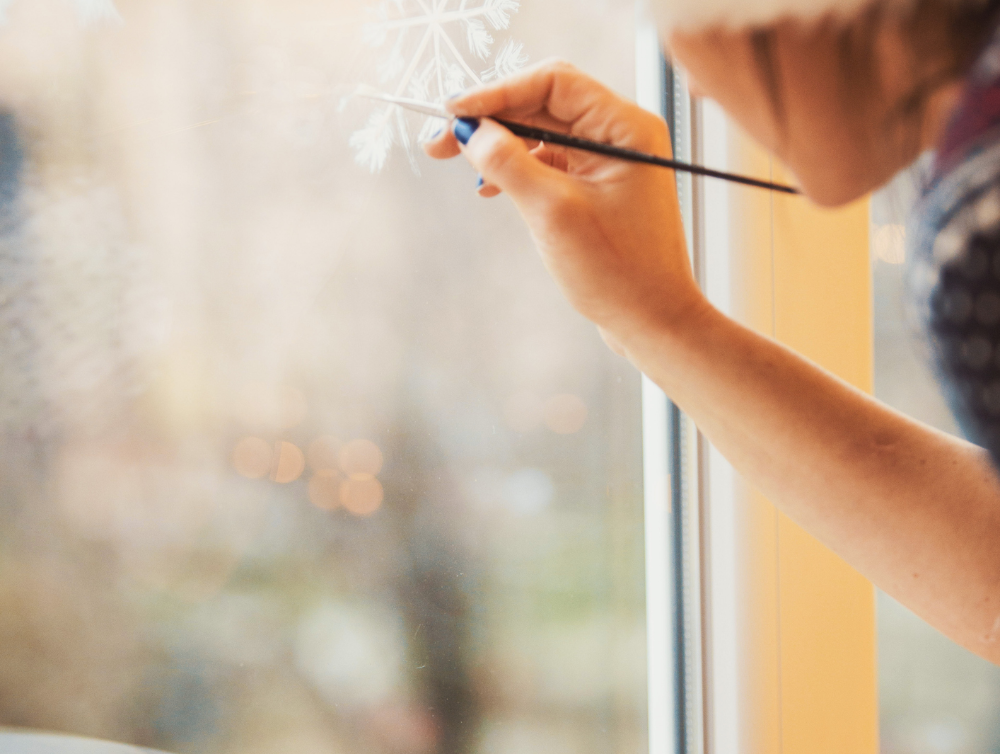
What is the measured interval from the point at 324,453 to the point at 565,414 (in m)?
0.28

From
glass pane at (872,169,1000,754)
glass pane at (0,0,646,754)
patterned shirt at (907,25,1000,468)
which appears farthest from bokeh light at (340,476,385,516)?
glass pane at (872,169,1000,754)

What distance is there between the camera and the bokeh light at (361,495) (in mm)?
585

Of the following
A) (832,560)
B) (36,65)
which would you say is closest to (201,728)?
(36,65)

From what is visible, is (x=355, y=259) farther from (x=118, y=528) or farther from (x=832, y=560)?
(x=832, y=560)

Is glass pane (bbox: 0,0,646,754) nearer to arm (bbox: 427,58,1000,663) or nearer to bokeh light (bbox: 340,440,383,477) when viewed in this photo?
bokeh light (bbox: 340,440,383,477)

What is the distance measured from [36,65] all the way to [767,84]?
1.63 ft

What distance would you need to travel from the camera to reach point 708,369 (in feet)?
1.62

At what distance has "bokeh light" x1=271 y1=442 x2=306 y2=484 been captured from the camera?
0.56 m

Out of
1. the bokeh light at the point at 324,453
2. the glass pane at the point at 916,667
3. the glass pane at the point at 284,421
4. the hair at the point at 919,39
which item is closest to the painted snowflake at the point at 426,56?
the glass pane at the point at 284,421

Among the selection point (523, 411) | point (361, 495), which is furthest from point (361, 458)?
point (523, 411)

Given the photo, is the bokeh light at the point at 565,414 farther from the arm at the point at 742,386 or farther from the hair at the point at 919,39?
the hair at the point at 919,39

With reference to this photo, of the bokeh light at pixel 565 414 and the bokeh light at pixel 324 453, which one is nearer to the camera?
the bokeh light at pixel 324 453

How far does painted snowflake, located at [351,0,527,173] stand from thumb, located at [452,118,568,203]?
6.7 inches

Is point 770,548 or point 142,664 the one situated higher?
point 770,548
